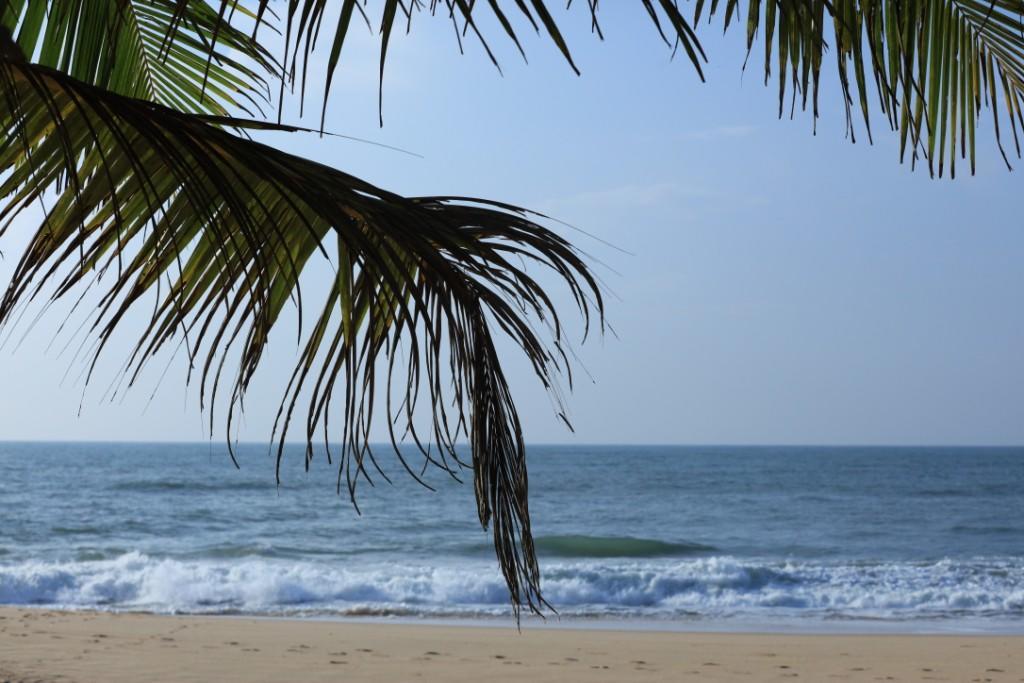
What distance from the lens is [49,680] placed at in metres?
7.50

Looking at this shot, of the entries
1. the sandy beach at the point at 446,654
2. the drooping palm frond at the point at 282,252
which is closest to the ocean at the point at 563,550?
the sandy beach at the point at 446,654

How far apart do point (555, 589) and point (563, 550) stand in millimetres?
7732

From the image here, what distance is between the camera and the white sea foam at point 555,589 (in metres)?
13.4

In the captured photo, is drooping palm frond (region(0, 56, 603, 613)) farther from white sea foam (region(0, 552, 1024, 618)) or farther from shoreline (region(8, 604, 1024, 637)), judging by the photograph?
white sea foam (region(0, 552, 1024, 618))

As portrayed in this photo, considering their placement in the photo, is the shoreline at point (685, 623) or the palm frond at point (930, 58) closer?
the palm frond at point (930, 58)

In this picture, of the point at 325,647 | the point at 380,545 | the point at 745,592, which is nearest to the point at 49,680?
the point at 325,647

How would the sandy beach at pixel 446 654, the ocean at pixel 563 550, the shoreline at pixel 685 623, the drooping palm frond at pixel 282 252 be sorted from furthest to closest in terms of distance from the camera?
the ocean at pixel 563 550
the shoreline at pixel 685 623
the sandy beach at pixel 446 654
the drooping palm frond at pixel 282 252

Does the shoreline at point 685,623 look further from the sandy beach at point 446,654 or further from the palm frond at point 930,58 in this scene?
the palm frond at point 930,58

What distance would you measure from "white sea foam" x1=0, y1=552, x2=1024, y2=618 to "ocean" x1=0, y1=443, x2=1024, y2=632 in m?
0.05

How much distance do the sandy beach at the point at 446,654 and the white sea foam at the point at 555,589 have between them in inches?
92.6

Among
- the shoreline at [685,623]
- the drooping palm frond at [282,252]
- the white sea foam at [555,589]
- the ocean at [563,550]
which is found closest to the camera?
the drooping palm frond at [282,252]

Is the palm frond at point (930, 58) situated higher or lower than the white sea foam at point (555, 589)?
higher

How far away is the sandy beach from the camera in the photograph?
8172 mm

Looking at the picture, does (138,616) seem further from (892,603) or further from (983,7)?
(983,7)
